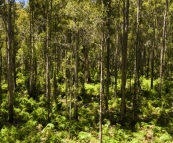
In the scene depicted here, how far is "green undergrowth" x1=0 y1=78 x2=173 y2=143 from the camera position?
13.3 meters

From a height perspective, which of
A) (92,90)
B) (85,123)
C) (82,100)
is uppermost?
(92,90)

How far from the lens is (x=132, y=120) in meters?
16.4

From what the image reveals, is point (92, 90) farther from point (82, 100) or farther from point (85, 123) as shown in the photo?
point (85, 123)

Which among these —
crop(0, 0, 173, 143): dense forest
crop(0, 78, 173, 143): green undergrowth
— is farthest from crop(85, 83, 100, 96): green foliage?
crop(0, 78, 173, 143): green undergrowth

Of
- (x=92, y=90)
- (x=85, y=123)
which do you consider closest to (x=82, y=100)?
(x=92, y=90)

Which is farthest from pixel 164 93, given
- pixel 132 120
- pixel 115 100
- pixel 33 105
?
pixel 33 105

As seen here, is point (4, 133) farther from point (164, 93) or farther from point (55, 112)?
point (164, 93)

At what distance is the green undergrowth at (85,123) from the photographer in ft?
43.5

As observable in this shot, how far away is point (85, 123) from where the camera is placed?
15.7m

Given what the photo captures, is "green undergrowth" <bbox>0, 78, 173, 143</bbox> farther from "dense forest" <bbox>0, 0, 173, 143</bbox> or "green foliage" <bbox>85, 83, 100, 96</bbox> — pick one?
"green foliage" <bbox>85, 83, 100, 96</bbox>

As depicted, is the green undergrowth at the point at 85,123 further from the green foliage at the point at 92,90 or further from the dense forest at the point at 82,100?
the green foliage at the point at 92,90

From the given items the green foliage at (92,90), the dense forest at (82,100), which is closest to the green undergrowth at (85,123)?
the dense forest at (82,100)

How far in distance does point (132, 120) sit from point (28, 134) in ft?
22.4

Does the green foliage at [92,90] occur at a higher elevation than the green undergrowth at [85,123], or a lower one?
higher
